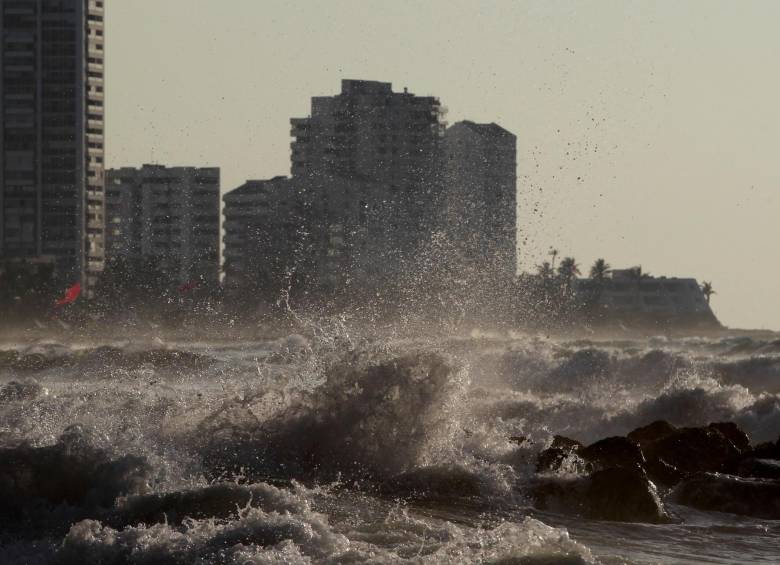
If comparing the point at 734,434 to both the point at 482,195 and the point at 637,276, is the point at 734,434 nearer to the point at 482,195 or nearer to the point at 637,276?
the point at 482,195

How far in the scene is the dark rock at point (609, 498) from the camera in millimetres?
15055

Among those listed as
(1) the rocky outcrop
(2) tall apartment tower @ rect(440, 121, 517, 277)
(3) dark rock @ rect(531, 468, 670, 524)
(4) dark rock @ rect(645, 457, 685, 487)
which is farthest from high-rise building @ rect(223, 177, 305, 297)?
(3) dark rock @ rect(531, 468, 670, 524)

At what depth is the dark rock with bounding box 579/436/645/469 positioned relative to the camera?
1788 cm

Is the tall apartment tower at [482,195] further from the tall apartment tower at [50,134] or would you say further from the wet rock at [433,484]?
the wet rock at [433,484]

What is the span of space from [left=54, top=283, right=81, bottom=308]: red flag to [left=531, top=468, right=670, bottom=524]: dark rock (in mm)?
95486

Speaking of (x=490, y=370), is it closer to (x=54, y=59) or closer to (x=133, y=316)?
(x=133, y=316)

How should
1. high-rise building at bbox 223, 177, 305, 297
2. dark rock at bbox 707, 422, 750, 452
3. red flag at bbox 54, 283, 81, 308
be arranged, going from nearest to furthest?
1. dark rock at bbox 707, 422, 750, 452
2. red flag at bbox 54, 283, 81, 308
3. high-rise building at bbox 223, 177, 305, 297

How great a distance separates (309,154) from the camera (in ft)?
557

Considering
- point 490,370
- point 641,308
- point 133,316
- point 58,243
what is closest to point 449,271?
point 133,316

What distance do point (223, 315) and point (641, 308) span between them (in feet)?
194

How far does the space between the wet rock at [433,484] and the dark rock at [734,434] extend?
18.7 ft

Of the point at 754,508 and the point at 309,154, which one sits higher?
the point at 309,154

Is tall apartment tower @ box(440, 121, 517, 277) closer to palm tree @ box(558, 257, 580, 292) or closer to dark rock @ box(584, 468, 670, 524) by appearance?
palm tree @ box(558, 257, 580, 292)

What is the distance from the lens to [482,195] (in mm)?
118000
